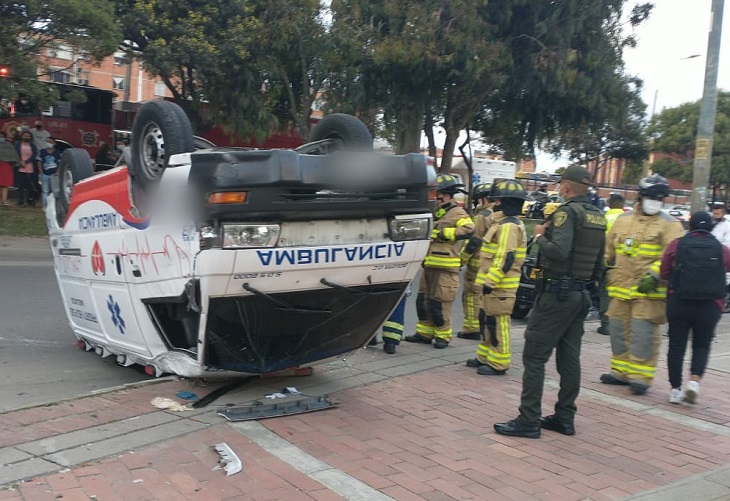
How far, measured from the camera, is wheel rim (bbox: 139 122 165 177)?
4914mm

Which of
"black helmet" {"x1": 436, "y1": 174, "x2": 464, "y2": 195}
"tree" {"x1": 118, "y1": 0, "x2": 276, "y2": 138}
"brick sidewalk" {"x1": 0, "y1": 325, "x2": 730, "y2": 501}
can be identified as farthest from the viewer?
"tree" {"x1": 118, "y1": 0, "x2": 276, "y2": 138}

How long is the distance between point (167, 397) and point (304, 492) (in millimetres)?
1794

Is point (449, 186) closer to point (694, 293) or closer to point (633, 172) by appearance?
point (694, 293)

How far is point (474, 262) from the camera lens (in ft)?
26.1

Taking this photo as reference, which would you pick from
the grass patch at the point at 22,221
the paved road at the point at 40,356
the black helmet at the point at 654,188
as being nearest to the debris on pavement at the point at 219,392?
the paved road at the point at 40,356

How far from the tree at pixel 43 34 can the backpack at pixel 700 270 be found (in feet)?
38.6

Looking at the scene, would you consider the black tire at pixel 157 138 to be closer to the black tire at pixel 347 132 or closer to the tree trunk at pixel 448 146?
the black tire at pixel 347 132

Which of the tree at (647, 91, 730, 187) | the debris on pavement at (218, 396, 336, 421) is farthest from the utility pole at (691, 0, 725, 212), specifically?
the tree at (647, 91, 730, 187)

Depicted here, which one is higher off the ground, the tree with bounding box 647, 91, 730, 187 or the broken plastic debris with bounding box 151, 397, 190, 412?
the tree with bounding box 647, 91, 730, 187

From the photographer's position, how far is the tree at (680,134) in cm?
3990

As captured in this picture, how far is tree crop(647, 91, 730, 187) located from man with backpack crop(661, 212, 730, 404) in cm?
3695

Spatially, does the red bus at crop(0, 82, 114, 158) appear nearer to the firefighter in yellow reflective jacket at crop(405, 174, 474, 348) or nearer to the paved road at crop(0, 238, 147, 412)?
the paved road at crop(0, 238, 147, 412)

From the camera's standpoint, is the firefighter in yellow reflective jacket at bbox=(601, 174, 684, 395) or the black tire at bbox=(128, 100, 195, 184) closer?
the black tire at bbox=(128, 100, 195, 184)

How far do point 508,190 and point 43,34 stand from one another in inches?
441
